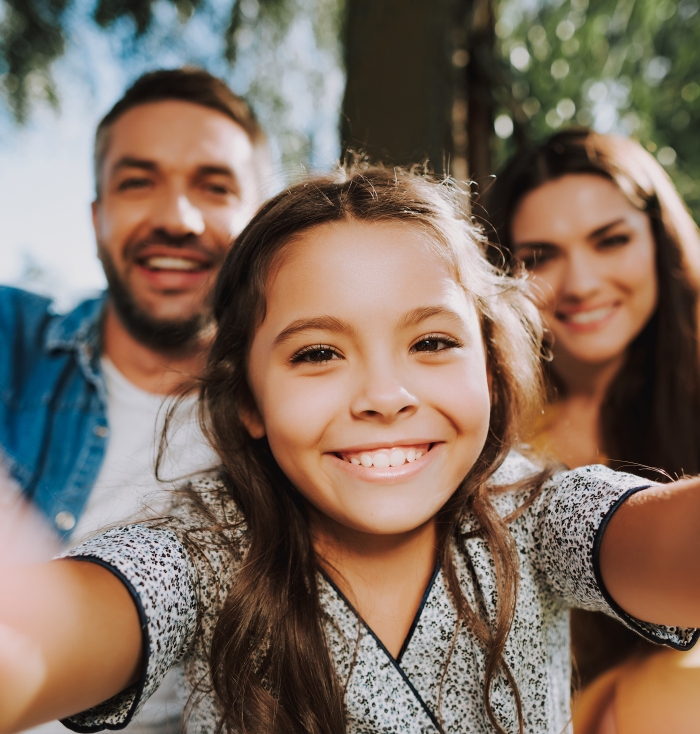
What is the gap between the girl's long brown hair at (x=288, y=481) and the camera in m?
1.32

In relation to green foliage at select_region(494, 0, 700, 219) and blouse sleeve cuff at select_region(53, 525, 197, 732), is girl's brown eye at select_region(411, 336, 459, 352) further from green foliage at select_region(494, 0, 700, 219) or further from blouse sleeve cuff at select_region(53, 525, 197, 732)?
green foliage at select_region(494, 0, 700, 219)

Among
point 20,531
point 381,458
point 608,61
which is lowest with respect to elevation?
point 20,531

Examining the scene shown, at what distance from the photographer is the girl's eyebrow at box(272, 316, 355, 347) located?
4.23 feet

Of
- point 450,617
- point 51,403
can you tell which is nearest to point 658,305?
point 450,617

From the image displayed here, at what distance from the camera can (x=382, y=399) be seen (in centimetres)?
124

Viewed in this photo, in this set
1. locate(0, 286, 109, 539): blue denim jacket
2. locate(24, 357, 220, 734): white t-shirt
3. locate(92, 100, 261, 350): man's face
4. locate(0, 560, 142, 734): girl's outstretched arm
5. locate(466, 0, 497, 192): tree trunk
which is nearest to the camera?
locate(0, 560, 142, 734): girl's outstretched arm

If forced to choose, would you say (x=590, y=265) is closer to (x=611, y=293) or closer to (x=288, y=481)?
(x=611, y=293)

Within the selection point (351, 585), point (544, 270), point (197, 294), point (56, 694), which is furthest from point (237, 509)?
point (544, 270)

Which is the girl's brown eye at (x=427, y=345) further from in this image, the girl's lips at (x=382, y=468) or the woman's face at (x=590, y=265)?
the woman's face at (x=590, y=265)

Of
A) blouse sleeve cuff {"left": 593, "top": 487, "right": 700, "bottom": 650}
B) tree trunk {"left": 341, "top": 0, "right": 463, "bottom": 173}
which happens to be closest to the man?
tree trunk {"left": 341, "top": 0, "right": 463, "bottom": 173}

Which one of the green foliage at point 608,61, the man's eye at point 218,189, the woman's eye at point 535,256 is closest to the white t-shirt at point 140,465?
the man's eye at point 218,189

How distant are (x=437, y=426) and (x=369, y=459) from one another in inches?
5.7

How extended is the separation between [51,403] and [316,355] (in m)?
1.41

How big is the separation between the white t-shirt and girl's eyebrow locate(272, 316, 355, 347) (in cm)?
46
